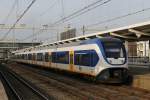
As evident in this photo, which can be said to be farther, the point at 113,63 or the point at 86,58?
the point at 86,58

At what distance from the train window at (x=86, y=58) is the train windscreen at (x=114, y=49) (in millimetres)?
759

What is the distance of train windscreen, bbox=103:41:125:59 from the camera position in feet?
73.8

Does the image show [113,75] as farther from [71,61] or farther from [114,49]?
[71,61]

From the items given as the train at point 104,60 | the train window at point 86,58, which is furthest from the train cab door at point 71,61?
the train at point 104,60

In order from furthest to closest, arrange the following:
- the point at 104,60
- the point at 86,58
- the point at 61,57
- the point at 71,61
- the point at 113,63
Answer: the point at 61,57
the point at 71,61
the point at 86,58
the point at 113,63
the point at 104,60

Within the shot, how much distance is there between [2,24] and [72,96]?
1831 inches

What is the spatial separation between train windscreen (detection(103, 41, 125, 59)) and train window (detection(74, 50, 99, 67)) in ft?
2.49

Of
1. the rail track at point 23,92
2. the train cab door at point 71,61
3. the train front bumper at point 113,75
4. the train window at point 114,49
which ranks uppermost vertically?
the train window at point 114,49

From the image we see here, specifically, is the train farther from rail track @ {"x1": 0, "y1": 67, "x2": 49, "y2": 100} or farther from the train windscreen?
rail track @ {"x1": 0, "y1": 67, "x2": 49, "y2": 100}

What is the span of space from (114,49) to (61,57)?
34.3 ft

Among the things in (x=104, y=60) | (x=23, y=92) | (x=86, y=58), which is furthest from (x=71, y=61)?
(x=23, y=92)

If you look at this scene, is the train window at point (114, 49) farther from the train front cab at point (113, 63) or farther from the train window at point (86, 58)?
the train window at point (86, 58)

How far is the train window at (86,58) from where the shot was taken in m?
23.0

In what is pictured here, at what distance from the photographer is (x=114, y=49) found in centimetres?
2277
